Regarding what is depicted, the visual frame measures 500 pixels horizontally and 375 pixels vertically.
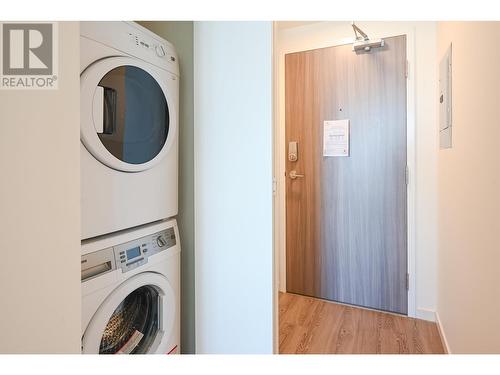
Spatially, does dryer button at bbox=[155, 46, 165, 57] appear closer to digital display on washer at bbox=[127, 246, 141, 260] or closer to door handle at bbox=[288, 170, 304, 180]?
digital display on washer at bbox=[127, 246, 141, 260]

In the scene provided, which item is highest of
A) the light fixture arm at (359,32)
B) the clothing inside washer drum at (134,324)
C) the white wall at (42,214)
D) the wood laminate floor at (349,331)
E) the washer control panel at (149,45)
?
the light fixture arm at (359,32)

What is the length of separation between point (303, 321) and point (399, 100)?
161 cm

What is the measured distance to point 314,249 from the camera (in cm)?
243

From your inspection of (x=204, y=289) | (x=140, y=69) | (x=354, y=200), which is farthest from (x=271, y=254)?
(x=354, y=200)

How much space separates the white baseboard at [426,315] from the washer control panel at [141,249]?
69.0 inches

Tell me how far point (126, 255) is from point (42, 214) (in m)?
0.53

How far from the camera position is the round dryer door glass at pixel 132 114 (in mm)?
1036

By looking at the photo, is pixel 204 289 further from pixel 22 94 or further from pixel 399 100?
pixel 399 100

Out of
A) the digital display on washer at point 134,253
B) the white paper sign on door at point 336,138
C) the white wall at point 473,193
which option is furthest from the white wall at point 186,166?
the white paper sign on door at point 336,138

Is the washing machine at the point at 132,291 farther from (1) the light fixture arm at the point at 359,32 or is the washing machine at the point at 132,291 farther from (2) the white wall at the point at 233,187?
(1) the light fixture arm at the point at 359,32

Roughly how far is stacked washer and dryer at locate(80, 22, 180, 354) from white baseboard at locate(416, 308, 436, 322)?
64.1 inches

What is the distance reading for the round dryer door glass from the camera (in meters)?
1.04

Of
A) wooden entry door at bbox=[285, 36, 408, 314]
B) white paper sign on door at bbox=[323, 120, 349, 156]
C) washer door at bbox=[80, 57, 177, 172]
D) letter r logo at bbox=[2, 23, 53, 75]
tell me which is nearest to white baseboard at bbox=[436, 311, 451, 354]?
wooden entry door at bbox=[285, 36, 408, 314]
